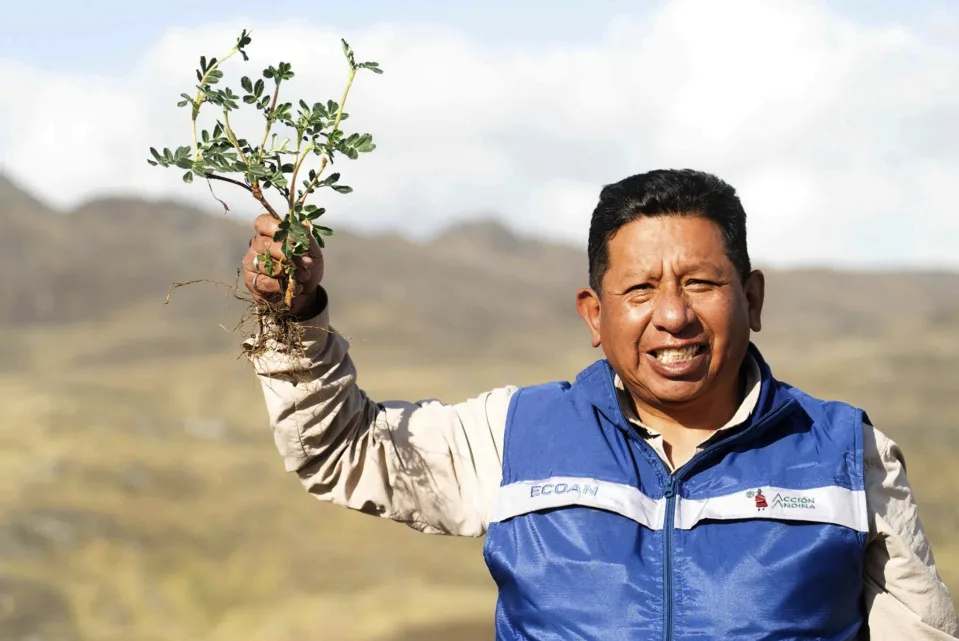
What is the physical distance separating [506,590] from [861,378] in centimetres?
2659

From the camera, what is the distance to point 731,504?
2482mm

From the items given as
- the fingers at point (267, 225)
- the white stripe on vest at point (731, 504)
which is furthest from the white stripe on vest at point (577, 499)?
the fingers at point (267, 225)

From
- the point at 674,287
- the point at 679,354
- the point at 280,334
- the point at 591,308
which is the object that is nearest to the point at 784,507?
the point at 679,354

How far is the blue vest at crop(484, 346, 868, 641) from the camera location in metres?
2.41

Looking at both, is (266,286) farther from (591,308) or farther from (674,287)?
(674,287)

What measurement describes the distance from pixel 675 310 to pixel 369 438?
2.56ft

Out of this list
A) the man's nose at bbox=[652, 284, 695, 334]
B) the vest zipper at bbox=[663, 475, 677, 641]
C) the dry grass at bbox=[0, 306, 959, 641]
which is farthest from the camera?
the dry grass at bbox=[0, 306, 959, 641]

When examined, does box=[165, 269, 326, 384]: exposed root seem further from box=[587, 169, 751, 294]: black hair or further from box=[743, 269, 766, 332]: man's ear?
box=[743, 269, 766, 332]: man's ear

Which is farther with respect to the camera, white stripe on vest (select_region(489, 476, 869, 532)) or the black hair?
the black hair

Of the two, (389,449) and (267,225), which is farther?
(389,449)

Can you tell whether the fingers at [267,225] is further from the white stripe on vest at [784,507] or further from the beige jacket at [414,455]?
the white stripe on vest at [784,507]

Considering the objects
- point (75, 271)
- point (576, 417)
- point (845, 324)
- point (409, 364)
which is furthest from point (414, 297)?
point (576, 417)

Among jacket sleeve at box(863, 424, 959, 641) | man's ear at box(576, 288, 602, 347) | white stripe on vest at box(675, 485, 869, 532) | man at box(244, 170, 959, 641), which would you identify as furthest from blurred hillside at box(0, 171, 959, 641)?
jacket sleeve at box(863, 424, 959, 641)

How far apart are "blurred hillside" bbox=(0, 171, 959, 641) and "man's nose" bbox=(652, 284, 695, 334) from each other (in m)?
0.91
